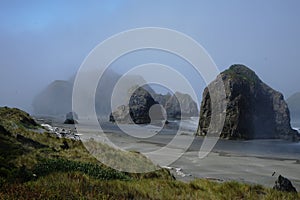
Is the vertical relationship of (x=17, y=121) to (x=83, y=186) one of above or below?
above

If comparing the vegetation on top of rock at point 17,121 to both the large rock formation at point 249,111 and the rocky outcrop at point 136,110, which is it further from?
the rocky outcrop at point 136,110

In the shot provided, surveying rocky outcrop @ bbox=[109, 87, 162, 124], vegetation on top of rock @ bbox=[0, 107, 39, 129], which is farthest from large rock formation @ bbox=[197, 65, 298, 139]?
vegetation on top of rock @ bbox=[0, 107, 39, 129]

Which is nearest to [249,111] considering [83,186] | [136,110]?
[136,110]

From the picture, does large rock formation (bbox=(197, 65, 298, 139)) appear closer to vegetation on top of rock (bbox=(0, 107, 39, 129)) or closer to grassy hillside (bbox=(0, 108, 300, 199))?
vegetation on top of rock (bbox=(0, 107, 39, 129))

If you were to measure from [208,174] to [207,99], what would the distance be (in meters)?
49.4

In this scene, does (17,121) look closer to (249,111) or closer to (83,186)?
(83,186)

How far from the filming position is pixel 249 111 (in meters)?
69.5

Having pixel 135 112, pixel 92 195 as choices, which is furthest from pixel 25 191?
pixel 135 112

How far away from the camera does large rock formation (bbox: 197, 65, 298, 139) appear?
64.6 meters

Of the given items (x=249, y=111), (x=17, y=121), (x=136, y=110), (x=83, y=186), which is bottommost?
(x=83, y=186)

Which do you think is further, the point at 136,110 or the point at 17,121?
the point at 136,110

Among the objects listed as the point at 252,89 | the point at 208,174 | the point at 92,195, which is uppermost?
the point at 252,89

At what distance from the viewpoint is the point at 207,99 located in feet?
228

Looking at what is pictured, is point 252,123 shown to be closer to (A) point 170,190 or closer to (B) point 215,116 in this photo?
(B) point 215,116
